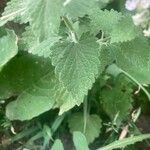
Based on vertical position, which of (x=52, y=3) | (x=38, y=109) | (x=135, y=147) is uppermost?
(x=52, y=3)

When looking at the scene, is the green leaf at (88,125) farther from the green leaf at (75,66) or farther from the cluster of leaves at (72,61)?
the green leaf at (75,66)

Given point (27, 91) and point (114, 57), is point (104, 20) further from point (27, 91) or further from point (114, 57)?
point (27, 91)

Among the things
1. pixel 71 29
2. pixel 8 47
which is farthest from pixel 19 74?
pixel 71 29

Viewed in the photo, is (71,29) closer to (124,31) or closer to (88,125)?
(124,31)

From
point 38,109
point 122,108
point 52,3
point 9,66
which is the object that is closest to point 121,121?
point 122,108

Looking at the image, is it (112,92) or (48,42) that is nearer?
(48,42)

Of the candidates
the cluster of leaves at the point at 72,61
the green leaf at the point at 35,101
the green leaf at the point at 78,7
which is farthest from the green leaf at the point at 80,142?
the green leaf at the point at 78,7

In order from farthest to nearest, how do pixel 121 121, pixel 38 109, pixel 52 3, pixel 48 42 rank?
pixel 121 121, pixel 38 109, pixel 48 42, pixel 52 3
